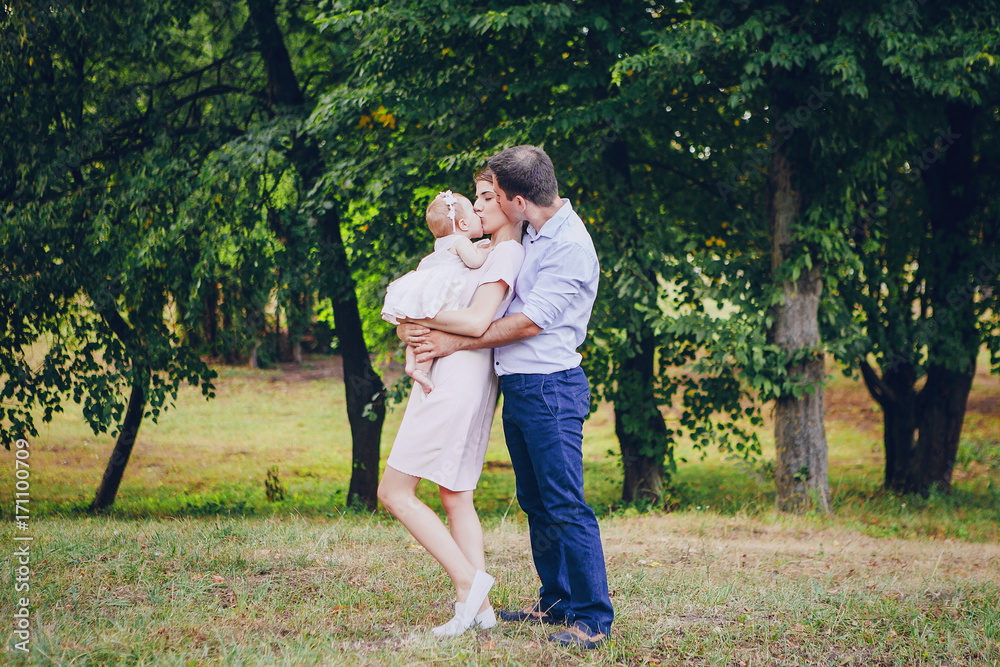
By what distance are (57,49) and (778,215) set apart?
8.54 meters

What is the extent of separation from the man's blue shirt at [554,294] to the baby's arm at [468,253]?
0.20 meters

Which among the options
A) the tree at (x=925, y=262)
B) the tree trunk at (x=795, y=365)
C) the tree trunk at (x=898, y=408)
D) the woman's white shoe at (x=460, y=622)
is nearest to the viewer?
the woman's white shoe at (x=460, y=622)

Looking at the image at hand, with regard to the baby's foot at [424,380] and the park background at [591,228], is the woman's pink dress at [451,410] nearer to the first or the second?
the baby's foot at [424,380]

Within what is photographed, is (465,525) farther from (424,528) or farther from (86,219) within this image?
(86,219)

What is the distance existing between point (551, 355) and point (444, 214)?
82 centimetres

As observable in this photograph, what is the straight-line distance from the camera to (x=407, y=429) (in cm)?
322

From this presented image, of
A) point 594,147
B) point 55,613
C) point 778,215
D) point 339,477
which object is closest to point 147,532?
point 55,613

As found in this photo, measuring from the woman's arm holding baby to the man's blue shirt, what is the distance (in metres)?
0.13

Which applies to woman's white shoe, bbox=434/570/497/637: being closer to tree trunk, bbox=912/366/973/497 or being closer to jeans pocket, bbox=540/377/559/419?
jeans pocket, bbox=540/377/559/419

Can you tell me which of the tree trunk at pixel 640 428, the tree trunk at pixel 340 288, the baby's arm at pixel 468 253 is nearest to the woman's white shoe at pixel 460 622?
the baby's arm at pixel 468 253

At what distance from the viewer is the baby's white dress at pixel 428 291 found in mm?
3229

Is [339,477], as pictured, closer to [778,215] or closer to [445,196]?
[778,215]

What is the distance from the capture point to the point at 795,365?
8.08 metres

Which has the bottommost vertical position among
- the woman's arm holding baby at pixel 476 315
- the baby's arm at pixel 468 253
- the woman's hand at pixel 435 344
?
the woman's hand at pixel 435 344
